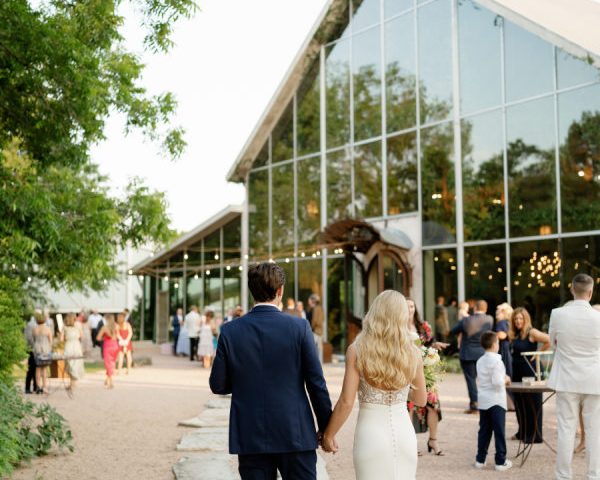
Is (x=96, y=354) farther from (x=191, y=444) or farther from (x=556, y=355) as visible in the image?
(x=556, y=355)

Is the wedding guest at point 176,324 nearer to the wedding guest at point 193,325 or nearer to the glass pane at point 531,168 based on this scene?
the wedding guest at point 193,325

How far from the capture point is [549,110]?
17.7 meters

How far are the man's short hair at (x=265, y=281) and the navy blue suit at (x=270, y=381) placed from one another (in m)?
0.07

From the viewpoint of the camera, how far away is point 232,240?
28.9 metres

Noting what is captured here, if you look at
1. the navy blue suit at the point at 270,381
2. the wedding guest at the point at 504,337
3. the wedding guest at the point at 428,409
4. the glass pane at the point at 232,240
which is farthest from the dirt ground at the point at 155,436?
the glass pane at the point at 232,240

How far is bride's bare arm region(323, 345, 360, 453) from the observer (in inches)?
174

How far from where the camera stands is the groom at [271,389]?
4.18 meters

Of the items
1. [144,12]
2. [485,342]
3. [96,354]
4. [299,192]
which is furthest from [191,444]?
[96,354]

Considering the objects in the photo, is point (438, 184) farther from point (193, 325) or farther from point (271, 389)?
point (271, 389)

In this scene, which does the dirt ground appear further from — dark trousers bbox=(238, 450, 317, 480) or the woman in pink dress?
dark trousers bbox=(238, 450, 317, 480)

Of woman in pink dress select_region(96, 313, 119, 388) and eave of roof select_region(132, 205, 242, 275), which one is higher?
eave of roof select_region(132, 205, 242, 275)

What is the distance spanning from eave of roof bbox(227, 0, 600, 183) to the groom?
13.9 m

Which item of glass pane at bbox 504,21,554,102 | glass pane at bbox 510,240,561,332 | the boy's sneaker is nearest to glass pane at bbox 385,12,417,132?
glass pane at bbox 504,21,554,102

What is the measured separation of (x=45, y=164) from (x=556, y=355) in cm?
623
